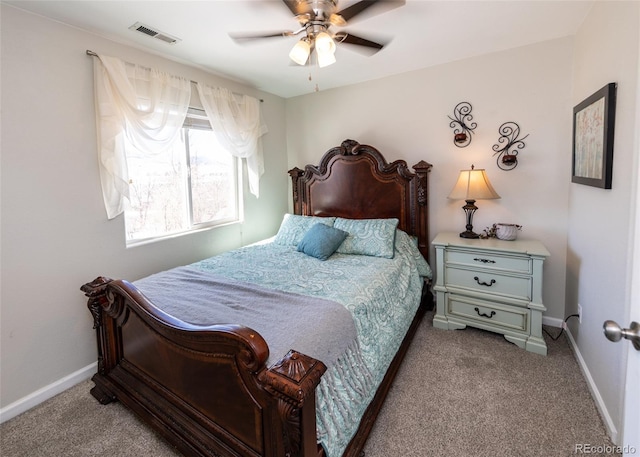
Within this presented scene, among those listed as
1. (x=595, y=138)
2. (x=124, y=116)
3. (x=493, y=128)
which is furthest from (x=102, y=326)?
(x=493, y=128)

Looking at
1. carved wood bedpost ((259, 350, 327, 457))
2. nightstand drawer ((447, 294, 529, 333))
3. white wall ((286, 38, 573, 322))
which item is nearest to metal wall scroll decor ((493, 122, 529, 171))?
white wall ((286, 38, 573, 322))

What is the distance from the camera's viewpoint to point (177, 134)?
2.71m

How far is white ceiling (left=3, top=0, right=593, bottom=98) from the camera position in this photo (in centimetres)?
196

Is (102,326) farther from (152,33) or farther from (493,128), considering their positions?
(493,128)

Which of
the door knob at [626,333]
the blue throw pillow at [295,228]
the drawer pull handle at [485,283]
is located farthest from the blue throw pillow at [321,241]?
the door knob at [626,333]

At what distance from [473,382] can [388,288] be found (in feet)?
2.71

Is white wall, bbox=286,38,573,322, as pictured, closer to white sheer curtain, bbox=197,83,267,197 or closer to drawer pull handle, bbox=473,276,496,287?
drawer pull handle, bbox=473,276,496,287

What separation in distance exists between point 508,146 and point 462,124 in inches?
18.1

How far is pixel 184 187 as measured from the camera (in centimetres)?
300

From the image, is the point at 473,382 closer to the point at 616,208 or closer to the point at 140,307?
the point at 616,208

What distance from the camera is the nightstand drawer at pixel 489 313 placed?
2.45m

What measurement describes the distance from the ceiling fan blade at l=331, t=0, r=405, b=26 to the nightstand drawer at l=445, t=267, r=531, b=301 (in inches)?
80.2

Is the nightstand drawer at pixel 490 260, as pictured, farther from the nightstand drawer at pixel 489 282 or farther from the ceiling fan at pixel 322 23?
the ceiling fan at pixel 322 23

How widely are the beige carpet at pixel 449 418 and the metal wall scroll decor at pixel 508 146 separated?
1.62m
